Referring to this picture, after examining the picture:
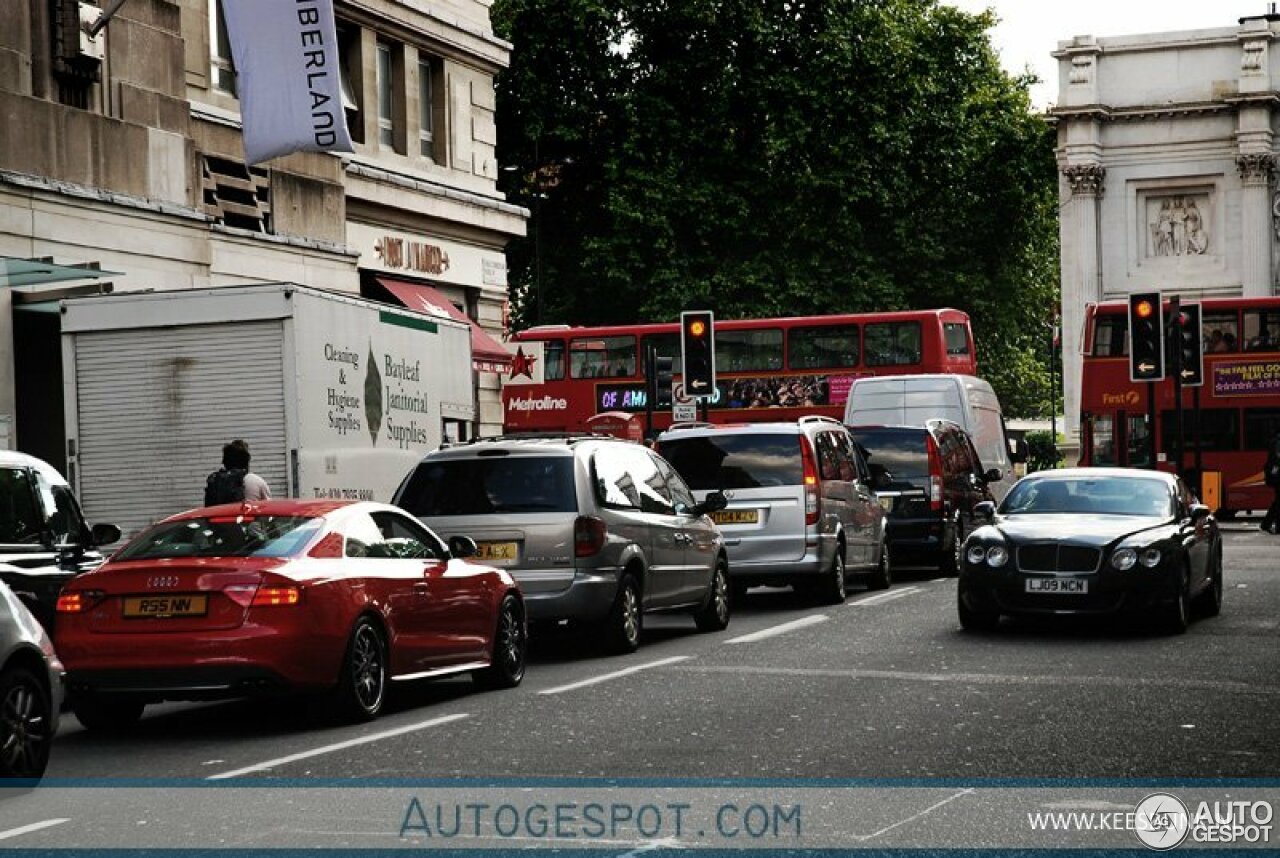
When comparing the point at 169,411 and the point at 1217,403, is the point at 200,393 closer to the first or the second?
the point at 169,411

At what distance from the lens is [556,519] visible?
Result: 15703mm

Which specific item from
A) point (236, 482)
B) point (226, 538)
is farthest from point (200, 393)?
point (226, 538)

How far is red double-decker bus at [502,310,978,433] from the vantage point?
43.6m

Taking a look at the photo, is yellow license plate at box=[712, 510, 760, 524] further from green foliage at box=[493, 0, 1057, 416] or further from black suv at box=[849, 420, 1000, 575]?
green foliage at box=[493, 0, 1057, 416]

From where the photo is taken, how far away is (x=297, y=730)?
39.5 ft

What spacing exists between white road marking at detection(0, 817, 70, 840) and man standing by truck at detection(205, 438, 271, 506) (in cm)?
805

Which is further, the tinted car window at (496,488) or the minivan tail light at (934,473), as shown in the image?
the minivan tail light at (934,473)

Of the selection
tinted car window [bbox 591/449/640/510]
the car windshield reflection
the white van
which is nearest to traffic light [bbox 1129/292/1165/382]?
the white van

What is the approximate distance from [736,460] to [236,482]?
19.1 feet

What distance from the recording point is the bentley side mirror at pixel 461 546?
45.3 ft

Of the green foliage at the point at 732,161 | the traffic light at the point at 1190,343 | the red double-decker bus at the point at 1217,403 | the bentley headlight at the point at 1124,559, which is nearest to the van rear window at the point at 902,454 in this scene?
the bentley headlight at the point at 1124,559

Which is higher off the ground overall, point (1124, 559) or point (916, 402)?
point (916, 402)

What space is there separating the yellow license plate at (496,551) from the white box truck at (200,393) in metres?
2.67

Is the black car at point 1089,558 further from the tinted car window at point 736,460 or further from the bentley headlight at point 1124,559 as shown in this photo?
the tinted car window at point 736,460
